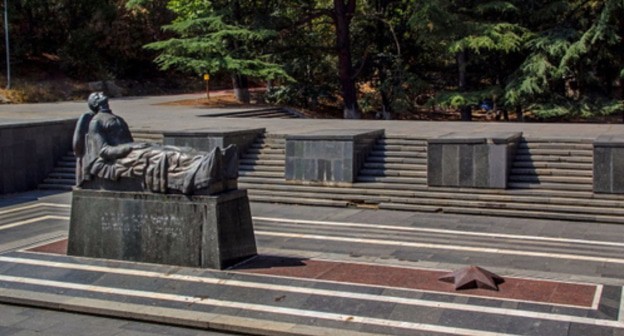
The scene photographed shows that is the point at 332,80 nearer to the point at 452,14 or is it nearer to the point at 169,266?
the point at 452,14

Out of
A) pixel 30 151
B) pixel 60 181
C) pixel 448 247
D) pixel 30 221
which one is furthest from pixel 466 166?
pixel 30 151

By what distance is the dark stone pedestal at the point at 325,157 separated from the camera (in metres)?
15.6

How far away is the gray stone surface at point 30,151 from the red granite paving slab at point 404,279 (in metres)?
9.45

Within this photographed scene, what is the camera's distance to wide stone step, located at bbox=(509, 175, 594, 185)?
560 inches

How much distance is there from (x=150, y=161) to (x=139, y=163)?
17 cm

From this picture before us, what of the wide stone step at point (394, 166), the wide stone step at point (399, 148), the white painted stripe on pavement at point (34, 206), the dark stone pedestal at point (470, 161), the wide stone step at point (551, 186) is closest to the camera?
the wide stone step at point (551, 186)

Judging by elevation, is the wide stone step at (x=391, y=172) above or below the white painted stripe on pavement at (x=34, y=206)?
above

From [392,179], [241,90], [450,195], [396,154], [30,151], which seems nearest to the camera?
[450,195]

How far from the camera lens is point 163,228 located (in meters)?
9.68

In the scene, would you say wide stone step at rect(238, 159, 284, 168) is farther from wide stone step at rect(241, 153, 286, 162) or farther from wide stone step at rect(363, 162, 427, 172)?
wide stone step at rect(363, 162, 427, 172)

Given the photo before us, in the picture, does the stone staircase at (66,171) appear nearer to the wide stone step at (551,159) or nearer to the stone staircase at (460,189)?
the stone staircase at (460,189)

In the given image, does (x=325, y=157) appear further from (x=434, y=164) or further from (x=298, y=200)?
(x=434, y=164)

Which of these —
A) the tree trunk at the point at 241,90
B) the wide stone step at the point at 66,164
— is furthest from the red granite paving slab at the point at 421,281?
the tree trunk at the point at 241,90

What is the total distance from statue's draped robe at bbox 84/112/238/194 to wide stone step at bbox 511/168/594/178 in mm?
7223
